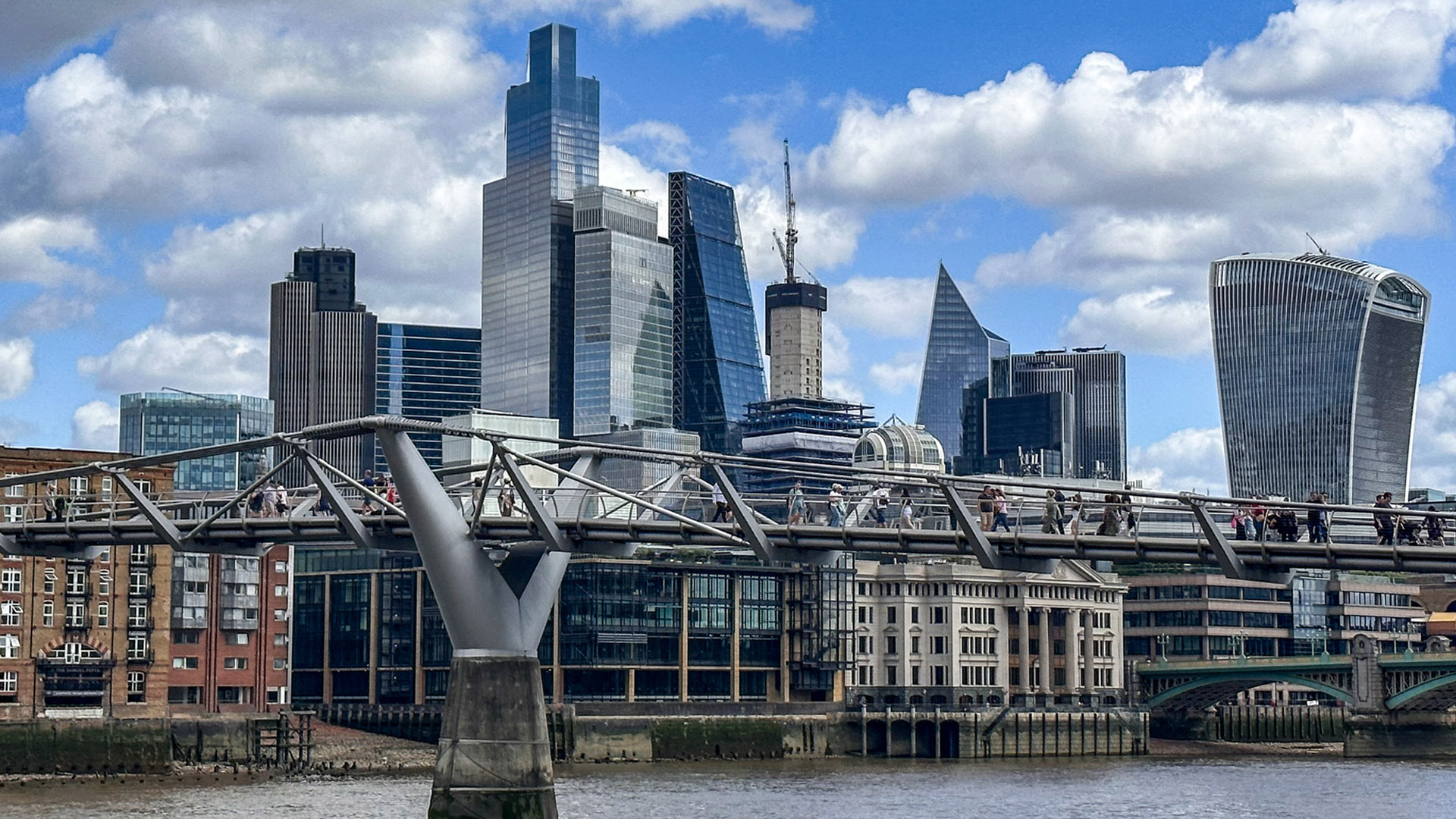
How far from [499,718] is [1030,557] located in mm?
17472

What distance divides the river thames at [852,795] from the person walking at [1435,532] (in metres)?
36.5

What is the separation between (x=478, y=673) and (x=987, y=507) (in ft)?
55.0

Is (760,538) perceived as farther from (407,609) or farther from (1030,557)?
(407,609)

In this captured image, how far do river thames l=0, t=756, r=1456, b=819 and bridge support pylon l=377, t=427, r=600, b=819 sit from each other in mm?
24932

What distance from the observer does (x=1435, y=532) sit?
7138 centimetres

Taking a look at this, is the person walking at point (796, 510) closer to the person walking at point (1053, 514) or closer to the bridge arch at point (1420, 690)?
the person walking at point (1053, 514)

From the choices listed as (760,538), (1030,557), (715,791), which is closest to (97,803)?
(715,791)

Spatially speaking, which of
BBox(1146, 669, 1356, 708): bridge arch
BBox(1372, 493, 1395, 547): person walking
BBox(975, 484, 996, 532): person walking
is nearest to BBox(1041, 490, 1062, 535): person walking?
BBox(975, 484, 996, 532): person walking

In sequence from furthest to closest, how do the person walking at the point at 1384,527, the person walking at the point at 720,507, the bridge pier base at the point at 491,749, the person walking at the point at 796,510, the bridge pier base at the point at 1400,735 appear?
the bridge pier base at the point at 1400,735 < the person walking at the point at 796,510 < the person walking at the point at 720,507 < the bridge pier base at the point at 491,749 < the person walking at the point at 1384,527

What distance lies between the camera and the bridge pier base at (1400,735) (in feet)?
595

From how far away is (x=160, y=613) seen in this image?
153250mm

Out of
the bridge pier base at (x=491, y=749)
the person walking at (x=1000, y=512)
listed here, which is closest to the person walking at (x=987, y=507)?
the person walking at (x=1000, y=512)

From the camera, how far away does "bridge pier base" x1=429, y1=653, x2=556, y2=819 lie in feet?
245

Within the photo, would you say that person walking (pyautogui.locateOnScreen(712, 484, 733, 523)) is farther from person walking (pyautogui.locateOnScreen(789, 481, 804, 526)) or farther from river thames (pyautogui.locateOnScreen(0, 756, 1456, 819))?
river thames (pyautogui.locateOnScreen(0, 756, 1456, 819))
